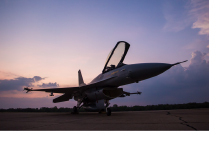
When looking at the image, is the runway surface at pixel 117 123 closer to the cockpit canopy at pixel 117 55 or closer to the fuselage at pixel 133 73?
the fuselage at pixel 133 73

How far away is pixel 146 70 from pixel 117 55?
3145 millimetres

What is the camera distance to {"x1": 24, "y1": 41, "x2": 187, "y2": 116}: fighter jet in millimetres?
8867

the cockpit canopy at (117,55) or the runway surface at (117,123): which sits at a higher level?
the cockpit canopy at (117,55)

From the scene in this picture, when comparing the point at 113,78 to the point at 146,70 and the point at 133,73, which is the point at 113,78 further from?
the point at 146,70

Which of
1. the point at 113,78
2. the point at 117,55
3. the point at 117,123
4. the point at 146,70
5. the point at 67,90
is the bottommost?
the point at 117,123

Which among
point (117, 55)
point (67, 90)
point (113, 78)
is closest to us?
point (113, 78)

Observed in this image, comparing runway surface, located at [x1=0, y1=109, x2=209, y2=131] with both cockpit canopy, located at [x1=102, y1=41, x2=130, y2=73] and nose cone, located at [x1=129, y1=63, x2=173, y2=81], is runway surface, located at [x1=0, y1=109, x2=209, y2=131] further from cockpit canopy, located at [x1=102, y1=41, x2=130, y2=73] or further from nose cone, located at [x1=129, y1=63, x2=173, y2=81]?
cockpit canopy, located at [x1=102, y1=41, x2=130, y2=73]

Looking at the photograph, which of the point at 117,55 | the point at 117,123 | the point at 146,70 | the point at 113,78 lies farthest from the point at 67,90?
the point at 117,123

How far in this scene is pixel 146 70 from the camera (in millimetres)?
8766

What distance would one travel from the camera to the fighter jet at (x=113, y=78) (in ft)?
29.1

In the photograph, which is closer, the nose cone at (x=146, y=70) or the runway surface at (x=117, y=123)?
the runway surface at (x=117, y=123)

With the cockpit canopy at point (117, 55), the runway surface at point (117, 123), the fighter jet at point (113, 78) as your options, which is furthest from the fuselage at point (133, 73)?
Result: the runway surface at point (117, 123)

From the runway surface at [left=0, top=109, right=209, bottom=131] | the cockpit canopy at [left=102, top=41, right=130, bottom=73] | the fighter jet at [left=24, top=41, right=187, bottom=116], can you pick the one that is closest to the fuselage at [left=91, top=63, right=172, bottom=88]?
the fighter jet at [left=24, top=41, right=187, bottom=116]
